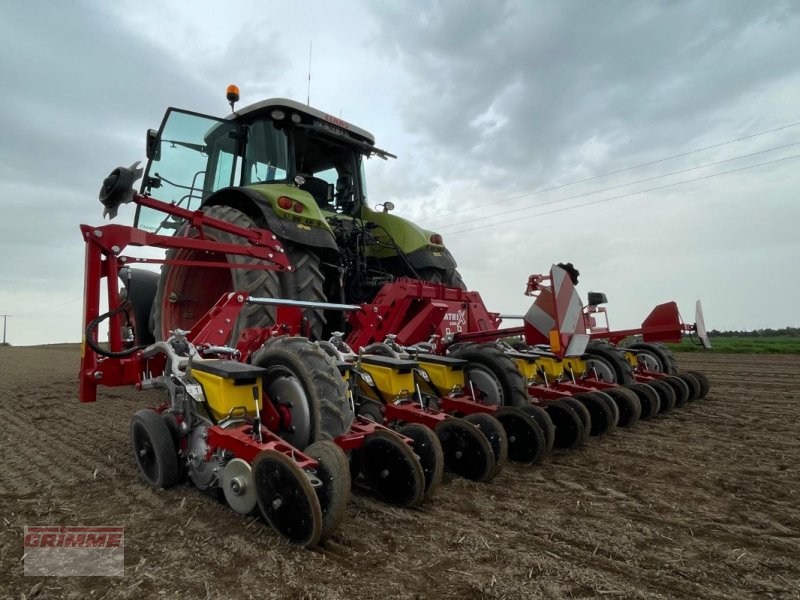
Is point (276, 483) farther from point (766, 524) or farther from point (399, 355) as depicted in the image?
point (766, 524)

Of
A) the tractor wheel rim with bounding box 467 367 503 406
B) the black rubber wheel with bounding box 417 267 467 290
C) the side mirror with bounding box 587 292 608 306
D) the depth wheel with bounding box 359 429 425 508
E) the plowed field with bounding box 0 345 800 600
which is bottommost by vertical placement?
the plowed field with bounding box 0 345 800 600

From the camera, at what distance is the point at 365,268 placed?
4906 millimetres

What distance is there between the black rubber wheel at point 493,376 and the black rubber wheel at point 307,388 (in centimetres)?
141

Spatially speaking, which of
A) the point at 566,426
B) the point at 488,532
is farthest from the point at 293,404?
the point at 566,426

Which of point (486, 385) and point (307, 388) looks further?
point (486, 385)

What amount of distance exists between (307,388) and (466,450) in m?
0.93

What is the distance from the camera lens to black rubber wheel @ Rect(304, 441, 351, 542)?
6.04ft

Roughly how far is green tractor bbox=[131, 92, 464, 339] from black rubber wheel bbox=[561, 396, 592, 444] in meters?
1.91

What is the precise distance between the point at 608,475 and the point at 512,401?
0.80 m

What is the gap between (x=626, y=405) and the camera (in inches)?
161

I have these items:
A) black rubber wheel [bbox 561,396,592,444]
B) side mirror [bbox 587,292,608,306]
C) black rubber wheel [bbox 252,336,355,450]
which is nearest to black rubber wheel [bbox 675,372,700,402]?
side mirror [bbox 587,292,608,306]

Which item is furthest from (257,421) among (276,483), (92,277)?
(92,277)

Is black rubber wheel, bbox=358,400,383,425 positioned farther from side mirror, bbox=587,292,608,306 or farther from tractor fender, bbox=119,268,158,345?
side mirror, bbox=587,292,608,306

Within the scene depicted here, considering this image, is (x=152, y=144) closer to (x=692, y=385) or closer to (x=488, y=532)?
(x=488, y=532)
